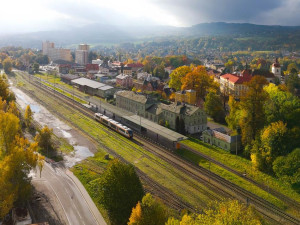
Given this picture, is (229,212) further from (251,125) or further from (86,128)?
(86,128)

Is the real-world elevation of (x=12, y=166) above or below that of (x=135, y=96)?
below

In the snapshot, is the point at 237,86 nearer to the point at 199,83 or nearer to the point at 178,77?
the point at 199,83

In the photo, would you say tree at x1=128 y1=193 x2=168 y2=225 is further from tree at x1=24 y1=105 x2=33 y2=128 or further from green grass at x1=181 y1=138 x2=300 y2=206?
tree at x1=24 y1=105 x2=33 y2=128

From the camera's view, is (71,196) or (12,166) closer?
(12,166)

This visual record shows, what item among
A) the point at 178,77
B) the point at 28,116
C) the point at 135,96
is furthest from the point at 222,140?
the point at 178,77

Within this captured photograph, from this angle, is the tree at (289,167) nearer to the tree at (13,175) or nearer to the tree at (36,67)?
the tree at (13,175)

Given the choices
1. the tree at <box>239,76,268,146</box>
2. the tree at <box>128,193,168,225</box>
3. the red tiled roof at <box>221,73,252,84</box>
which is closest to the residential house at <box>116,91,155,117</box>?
the tree at <box>239,76,268,146</box>
